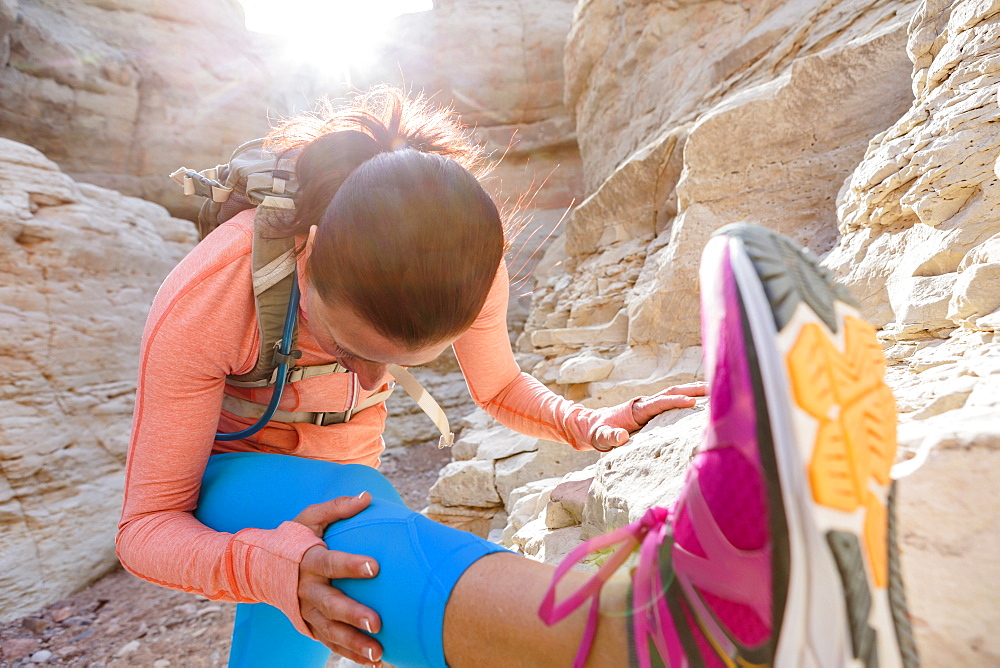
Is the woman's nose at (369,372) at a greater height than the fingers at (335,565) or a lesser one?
greater

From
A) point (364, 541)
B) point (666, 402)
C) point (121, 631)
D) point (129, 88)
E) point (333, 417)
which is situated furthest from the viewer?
point (129, 88)

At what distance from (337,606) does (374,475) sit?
0.39 meters

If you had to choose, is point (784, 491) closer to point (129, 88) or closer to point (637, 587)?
point (637, 587)

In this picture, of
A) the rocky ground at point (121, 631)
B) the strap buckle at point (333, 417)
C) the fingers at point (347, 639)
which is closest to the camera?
the fingers at point (347, 639)

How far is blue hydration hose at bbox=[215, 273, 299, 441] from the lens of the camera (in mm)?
939

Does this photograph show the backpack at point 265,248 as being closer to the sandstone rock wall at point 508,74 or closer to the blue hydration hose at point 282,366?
the blue hydration hose at point 282,366

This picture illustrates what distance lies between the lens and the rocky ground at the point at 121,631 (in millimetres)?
2865

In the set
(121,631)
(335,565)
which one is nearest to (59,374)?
(121,631)

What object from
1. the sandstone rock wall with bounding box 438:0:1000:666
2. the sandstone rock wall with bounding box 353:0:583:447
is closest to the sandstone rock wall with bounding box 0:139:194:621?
the sandstone rock wall with bounding box 438:0:1000:666

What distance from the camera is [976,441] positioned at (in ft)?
1.75

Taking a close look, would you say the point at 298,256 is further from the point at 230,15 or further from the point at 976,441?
the point at 230,15

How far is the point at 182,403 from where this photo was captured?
90cm

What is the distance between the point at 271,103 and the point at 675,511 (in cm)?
1121

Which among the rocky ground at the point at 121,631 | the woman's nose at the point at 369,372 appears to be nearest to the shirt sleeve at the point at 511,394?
the woman's nose at the point at 369,372
